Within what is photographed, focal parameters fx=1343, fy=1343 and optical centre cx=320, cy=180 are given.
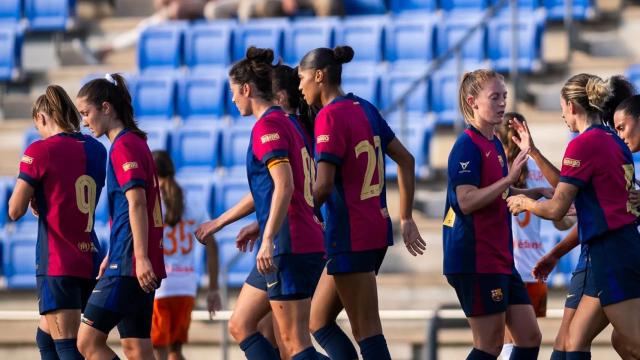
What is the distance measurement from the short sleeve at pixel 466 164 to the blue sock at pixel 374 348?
93cm

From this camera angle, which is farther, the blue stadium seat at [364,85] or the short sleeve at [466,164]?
the blue stadium seat at [364,85]

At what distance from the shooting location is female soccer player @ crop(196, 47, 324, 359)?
6.99m

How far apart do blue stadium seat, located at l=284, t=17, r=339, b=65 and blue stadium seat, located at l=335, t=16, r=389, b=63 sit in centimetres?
13

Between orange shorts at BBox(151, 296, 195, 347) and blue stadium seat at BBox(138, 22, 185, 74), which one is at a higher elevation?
blue stadium seat at BBox(138, 22, 185, 74)

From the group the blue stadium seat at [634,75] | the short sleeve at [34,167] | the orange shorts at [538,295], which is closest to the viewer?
the short sleeve at [34,167]

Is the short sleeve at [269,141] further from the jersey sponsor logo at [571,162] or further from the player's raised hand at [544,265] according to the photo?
the player's raised hand at [544,265]

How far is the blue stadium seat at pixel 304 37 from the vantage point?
14.6 meters

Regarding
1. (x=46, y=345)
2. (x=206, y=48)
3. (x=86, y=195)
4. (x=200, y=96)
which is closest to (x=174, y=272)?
(x=46, y=345)

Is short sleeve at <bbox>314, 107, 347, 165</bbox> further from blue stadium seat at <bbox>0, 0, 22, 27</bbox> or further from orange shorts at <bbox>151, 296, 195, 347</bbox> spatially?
blue stadium seat at <bbox>0, 0, 22, 27</bbox>

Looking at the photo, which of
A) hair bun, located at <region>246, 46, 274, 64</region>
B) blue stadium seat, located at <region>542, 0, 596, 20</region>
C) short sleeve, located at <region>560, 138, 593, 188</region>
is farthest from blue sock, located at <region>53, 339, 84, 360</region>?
blue stadium seat, located at <region>542, 0, 596, 20</region>

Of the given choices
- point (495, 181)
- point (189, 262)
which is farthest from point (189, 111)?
point (495, 181)

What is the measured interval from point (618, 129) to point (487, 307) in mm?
1371

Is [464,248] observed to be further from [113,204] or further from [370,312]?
[113,204]

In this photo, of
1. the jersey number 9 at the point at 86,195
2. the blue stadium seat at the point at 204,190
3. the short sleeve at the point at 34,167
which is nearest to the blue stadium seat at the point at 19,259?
the blue stadium seat at the point at 204,190
